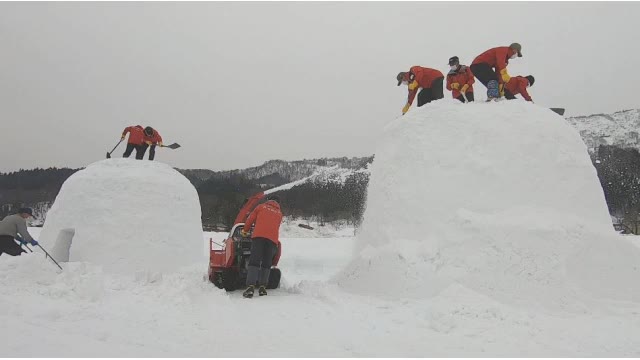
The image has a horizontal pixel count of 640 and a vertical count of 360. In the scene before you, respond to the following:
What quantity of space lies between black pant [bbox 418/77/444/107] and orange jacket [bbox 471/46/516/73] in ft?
2.64

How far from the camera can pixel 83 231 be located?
7969 millimetres

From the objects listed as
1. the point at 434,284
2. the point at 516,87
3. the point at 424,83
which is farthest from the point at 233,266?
the point at 516,87

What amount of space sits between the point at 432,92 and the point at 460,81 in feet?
1.67

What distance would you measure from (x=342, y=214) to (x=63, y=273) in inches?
1820

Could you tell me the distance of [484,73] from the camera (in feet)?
22.1

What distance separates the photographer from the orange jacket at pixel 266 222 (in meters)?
5.64

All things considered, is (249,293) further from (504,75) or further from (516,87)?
(516,87)

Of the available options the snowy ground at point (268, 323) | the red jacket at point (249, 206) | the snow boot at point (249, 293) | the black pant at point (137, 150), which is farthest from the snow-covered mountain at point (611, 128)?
the snow boot at point (249, 293)

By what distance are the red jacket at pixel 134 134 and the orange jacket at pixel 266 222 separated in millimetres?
5323

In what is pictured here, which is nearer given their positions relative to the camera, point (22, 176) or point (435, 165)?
point (435, 165)

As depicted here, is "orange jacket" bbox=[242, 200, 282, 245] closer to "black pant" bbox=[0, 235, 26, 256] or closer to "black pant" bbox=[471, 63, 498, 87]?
"black pant" bbox=[0, 235, 26, 256]

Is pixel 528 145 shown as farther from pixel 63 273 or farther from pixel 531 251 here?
pixel 63 273

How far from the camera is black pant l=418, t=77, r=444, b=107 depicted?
7344 mm

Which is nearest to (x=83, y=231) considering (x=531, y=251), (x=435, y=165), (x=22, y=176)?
(x=435, y=165)
